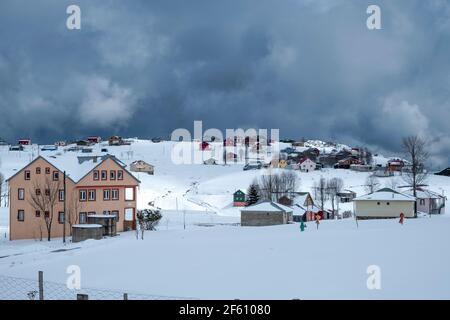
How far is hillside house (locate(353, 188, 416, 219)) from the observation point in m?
51.6

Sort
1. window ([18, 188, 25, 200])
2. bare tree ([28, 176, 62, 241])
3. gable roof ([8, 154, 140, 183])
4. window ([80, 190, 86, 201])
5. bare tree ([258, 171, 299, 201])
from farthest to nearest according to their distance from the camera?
1. bare tree ([258, 171, 299, 201])
2. window ([80, 190, 86, 201])
3. gable roof ([8, 154, 140, 183])
4. window ([18, 188, 25, 200])
5. bare tree ([28, 176, 62, 241])

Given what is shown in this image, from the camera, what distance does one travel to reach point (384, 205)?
52.4 meters

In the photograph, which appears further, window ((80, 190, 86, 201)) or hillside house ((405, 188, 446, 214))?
hillside house ((405, 188, 446, 214))

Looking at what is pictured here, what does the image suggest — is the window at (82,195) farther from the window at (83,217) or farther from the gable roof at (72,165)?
the window at (83,217)

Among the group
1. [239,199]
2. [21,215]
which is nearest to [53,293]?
[21,215]

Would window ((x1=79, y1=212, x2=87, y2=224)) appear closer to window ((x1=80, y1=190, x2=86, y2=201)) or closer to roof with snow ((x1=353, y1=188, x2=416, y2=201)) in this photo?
window ((x1=80, y1=190, x2=86, y2=201))

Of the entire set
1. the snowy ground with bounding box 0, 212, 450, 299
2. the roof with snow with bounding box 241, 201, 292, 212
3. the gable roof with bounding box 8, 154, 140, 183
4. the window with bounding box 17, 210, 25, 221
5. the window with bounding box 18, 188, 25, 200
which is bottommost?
the snowy ground with bounding box 0, 212, 450, 299

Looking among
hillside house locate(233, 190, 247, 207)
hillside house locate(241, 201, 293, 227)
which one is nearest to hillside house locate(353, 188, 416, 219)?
hillside house locate(241, 201, 293, 227)

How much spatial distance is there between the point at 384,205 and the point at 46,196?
1385 inches

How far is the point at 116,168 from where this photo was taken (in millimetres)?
50219

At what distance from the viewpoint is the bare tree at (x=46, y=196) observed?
4675 cm

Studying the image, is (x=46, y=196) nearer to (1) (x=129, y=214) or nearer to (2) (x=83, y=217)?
(2) (x=83, y=217)

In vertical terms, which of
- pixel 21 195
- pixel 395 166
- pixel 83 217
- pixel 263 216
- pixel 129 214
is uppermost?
pixel 395 166

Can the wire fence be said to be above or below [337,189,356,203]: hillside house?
below
